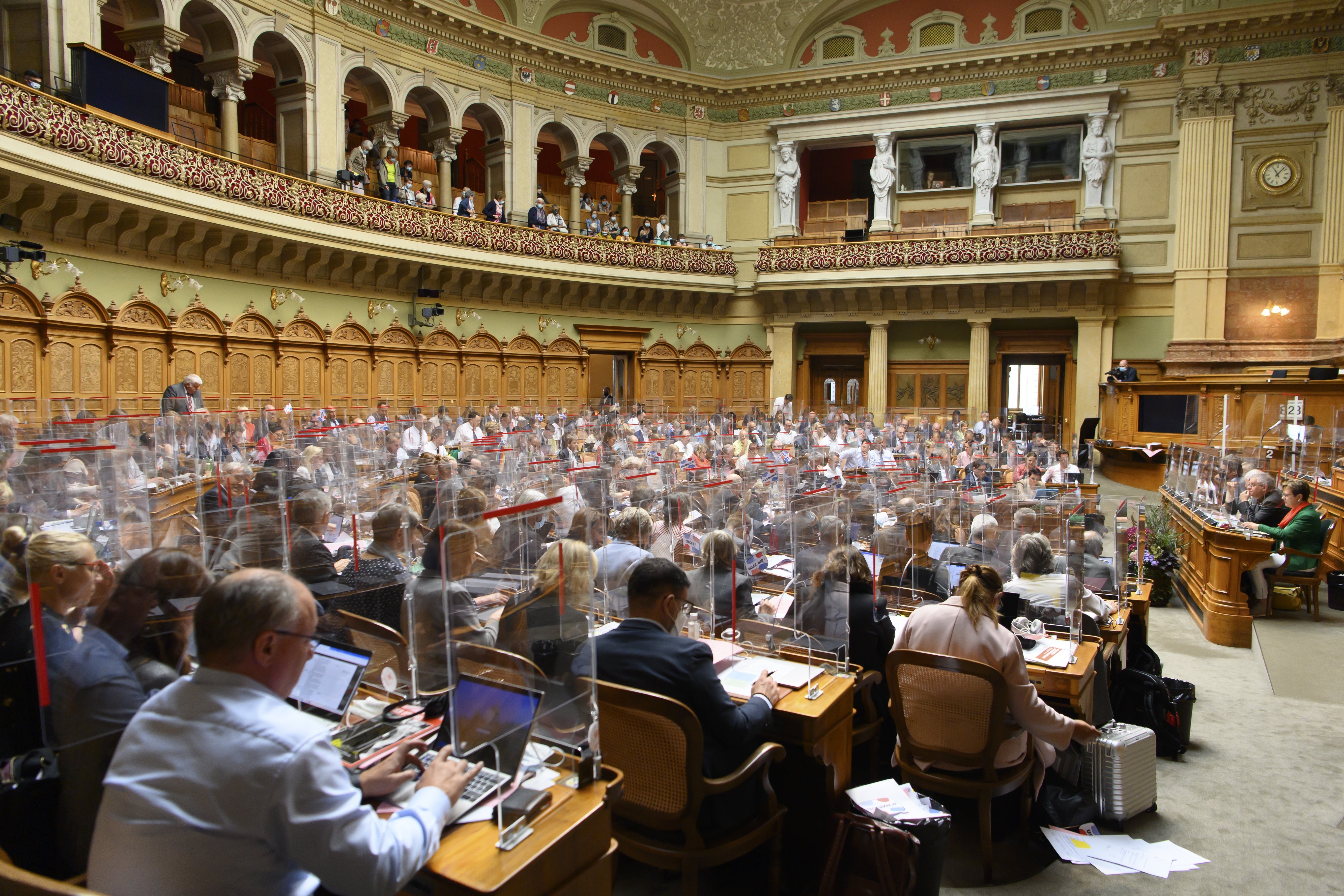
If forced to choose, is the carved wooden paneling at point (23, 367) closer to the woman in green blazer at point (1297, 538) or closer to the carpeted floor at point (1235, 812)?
the carpeted floor at point (1235, 812)

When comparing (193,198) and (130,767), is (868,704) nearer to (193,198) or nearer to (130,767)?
(130,767)

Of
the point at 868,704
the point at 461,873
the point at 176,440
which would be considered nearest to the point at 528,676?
the point at 461,873

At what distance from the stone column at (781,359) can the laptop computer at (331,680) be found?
721 inches

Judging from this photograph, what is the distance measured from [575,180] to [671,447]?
471 inches

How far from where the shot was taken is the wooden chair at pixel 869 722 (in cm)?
348

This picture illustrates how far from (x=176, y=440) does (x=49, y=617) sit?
6797 mm

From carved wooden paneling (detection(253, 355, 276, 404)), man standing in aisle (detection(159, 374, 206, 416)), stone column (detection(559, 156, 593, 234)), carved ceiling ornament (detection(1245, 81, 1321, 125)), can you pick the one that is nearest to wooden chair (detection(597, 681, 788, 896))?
man standing in aisle (detection(159, 374, 206, 416))

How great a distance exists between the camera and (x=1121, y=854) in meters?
3.26

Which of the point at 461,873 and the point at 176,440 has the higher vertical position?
the point at 176,440

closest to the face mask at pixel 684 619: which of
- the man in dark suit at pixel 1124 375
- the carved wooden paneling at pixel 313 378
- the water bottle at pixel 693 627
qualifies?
the water bottle at pixel 693 627

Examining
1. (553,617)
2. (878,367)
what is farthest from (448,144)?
(553,617)

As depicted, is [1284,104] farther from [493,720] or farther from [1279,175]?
[493,720]

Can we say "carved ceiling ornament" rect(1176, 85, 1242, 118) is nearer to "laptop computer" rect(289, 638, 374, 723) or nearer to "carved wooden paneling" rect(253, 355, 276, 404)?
"carved wooden paneling" rect(253, 355, 276, 404)

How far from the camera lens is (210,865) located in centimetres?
144
